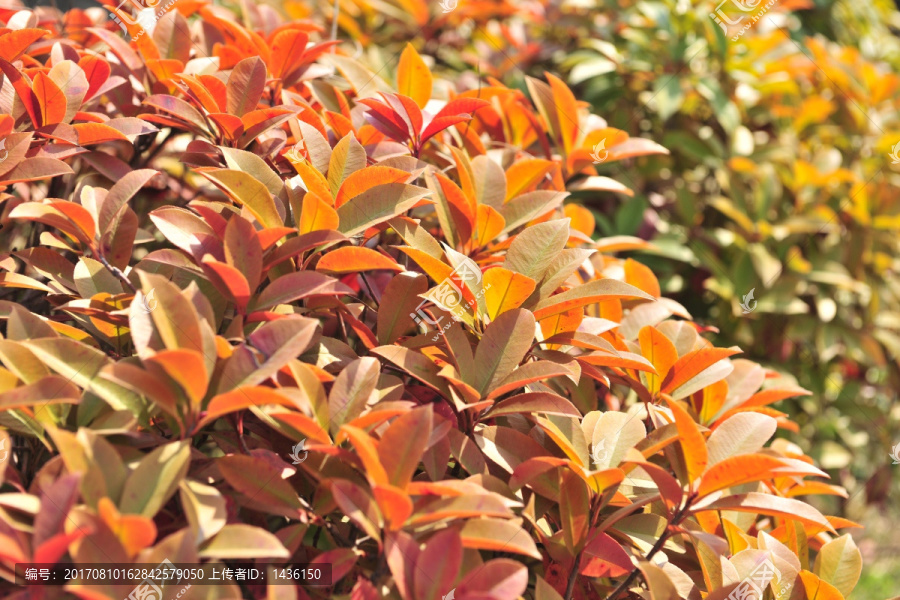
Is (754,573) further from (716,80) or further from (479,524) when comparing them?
(716,80)

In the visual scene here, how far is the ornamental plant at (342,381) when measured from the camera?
91 cm

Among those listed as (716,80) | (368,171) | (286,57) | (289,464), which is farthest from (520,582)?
(716,80)

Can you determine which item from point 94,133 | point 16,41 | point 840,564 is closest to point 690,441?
point 840,564

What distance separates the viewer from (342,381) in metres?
1.04

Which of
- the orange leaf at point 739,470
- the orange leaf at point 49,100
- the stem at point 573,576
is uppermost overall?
the orange leaf at point 49,100

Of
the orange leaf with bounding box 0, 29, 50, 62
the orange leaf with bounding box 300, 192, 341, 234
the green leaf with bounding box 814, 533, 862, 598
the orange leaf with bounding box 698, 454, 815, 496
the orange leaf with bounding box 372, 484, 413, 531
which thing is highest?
the orange leaf with bounding box 0, 29, 50, 62

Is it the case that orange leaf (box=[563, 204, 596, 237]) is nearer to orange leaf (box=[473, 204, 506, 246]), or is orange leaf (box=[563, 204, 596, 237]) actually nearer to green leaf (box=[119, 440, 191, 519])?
orange leaf (box=[473, 204, 506, 246])

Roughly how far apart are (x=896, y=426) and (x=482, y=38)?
2651mm

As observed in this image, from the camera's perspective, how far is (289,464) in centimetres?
105

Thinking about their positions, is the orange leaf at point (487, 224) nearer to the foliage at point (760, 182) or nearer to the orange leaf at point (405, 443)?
the orange leaf at point (405, 443)

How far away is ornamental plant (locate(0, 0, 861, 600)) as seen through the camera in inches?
35.8

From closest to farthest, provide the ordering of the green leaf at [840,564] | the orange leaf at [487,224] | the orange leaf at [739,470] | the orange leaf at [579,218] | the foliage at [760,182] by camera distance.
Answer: the orange leaf at [739,470], the green leaf at [840,564], the orange leaf at [487,224], the orange leaf at [579,218], the foliage at [760,182]

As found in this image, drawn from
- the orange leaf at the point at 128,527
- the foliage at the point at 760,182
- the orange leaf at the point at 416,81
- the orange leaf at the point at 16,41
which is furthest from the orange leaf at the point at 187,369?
the foliage at the point at 760,182

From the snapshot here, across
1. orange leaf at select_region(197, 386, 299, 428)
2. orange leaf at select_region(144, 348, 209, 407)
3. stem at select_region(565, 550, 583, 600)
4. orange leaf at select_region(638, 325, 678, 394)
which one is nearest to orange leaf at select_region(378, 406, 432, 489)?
orange leaf at select_region(197, 386, 299, 428)
